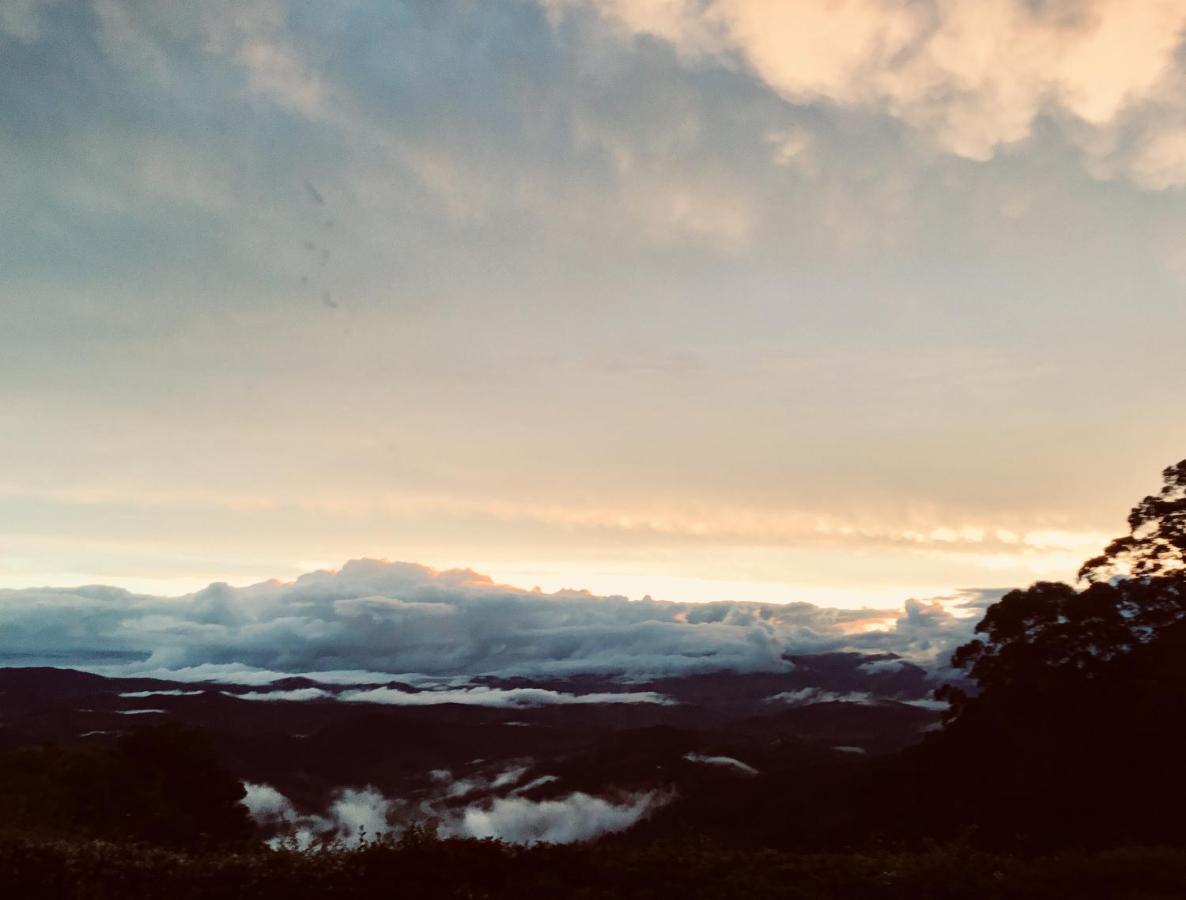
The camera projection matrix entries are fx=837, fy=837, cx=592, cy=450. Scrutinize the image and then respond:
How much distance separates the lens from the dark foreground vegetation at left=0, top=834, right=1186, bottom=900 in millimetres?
14148

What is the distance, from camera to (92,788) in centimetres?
4281

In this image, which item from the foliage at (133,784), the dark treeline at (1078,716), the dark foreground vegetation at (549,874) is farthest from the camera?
the foliage at (133,784)

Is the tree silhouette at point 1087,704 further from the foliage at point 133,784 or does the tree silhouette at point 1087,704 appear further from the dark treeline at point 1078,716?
the foliage at point 133,784

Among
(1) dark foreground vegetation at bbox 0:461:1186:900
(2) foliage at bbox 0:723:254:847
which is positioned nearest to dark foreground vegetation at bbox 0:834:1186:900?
(1) dark foreground vegetation at bbox 0:461:1186:900

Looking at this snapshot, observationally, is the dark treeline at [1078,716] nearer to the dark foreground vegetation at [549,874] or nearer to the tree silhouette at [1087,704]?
the tree silhouette at [1087,704]

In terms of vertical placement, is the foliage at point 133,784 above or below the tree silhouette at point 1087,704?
below

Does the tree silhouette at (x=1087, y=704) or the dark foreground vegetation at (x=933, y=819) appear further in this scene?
the tree silhouette at (x=1087, y=704)

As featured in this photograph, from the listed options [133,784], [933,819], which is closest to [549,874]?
[933,819]

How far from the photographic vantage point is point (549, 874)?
14.9 meters

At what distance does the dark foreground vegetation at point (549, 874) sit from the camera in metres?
14.1

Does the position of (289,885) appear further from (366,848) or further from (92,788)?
(92,788)

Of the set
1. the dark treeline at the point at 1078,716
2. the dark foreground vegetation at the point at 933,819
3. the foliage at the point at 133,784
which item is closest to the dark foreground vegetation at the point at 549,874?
the dark foreground vegetation at the point at 933,819

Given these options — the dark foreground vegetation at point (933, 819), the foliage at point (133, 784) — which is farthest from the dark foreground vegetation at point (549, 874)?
the foliage at point (133, 784)

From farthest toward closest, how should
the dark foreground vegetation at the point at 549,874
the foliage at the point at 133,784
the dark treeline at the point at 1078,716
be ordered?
the foliage at the point at 133,784, the dark treeline at the point at 1078,716, the dark foreground vegetation at the point at 549,874
